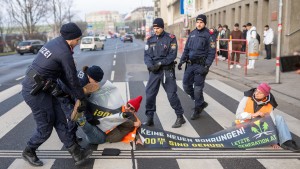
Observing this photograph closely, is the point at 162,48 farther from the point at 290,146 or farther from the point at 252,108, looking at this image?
the point at 290,146

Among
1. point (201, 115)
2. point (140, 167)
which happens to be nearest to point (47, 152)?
point (140, 167)

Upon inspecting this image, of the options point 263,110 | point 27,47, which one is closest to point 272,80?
point 263,110

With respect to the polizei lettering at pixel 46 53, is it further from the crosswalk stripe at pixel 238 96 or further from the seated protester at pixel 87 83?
the crosswalk stripe at pixel 238 96

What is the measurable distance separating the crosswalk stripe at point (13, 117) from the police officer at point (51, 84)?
1.88 meters

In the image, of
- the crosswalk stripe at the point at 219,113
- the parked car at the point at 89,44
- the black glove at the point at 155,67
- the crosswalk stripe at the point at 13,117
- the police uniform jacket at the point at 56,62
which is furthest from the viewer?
the parked car at the point at 89,44

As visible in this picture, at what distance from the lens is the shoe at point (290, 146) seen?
4.55 metres

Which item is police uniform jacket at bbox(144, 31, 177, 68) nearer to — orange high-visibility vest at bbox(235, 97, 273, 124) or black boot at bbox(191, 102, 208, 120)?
black boot at bbox(191, 102, 208, 120)

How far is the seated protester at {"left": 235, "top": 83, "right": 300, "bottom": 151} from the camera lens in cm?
463

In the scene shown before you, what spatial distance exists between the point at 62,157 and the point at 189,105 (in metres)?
3.78

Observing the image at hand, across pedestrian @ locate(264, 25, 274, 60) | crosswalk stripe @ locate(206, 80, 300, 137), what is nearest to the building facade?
pedestrian @ locate(264, 25, 274, 60)

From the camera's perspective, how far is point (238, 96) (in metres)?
8.61

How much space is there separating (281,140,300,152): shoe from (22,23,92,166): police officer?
2715 mm

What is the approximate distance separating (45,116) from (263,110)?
300 cm

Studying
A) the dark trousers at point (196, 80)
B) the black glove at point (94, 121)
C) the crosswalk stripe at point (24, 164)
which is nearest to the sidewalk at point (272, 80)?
the dark trousers at point (196, 80)
